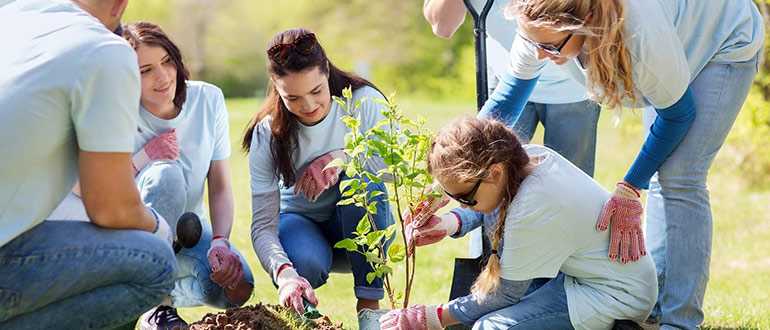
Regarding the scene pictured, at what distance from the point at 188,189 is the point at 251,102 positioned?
15068mm

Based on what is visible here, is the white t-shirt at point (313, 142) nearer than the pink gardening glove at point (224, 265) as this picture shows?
No

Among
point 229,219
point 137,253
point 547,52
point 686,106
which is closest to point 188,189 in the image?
point 229,219

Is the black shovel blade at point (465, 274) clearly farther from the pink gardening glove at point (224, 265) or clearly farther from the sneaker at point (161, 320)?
the sneaker at point (161, 320)

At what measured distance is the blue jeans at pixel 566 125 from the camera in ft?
14.0

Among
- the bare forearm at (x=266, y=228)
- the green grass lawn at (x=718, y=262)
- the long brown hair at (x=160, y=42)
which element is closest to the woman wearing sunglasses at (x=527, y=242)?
the green grass lawn at (x=718, y=262)

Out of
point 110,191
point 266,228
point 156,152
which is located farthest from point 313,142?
point 110,191

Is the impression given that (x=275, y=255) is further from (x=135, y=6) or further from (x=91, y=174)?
(x=135, y=6)

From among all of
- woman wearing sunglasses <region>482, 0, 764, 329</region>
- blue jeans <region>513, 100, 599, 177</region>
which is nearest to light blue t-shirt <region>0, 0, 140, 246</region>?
woman wearing sunglasses <region>482, 0, 764, 329</region>

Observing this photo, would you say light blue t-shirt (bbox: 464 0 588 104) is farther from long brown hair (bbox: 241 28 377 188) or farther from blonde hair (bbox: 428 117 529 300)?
blonde hair (bbox: 428 117 529 300)

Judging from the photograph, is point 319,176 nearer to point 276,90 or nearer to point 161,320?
point 276,90

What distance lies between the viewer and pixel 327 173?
3957 millimetres

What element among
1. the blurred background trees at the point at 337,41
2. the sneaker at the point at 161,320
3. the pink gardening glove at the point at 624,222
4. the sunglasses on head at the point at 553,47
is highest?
the sunglasses on head at the point at 553,47

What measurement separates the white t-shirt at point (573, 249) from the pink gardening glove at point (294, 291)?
661 mm

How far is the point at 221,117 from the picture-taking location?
4.21 m
